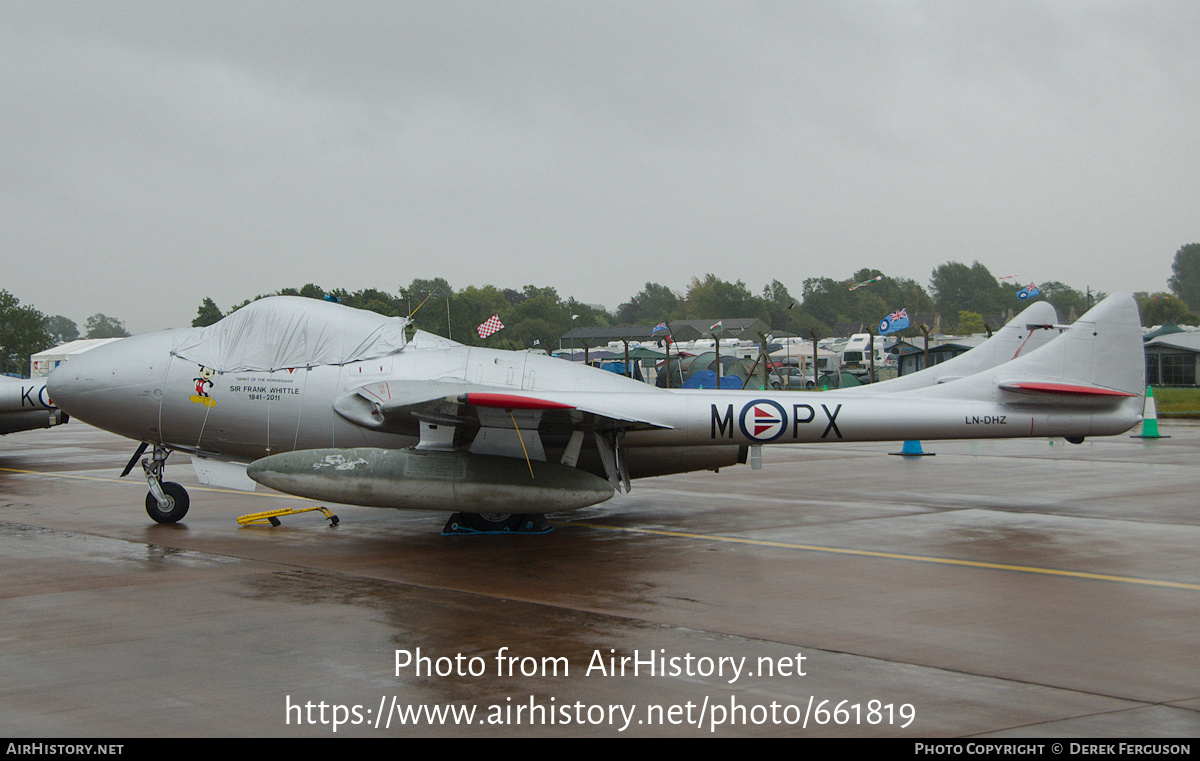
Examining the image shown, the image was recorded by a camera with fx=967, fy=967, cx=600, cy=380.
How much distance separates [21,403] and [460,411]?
1509 cm

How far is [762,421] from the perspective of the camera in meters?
11.4

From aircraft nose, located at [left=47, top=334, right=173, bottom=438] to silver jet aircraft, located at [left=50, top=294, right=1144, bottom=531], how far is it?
2 centimetres

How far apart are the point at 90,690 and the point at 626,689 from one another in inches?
125

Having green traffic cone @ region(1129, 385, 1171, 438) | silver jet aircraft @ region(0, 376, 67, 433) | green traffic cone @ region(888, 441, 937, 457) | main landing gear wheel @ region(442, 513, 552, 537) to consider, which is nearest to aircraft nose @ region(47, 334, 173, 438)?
main landing gear wheel @ region(442, 513, 552, 537)

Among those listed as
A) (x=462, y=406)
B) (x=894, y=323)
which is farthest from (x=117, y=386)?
(x=894, y=323)

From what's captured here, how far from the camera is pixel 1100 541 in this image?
34.7 ft

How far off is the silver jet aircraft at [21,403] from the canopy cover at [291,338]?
1004 cm

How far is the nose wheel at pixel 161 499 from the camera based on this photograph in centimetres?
1247

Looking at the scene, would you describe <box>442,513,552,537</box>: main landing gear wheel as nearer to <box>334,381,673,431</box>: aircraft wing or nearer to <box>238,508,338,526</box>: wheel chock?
<box>334,381,673,431</box>: aircraft wing

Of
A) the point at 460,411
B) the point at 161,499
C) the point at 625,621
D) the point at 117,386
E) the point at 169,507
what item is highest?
the point at 117,386

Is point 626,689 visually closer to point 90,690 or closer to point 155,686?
point 155,686

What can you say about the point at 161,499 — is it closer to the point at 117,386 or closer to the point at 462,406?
the point at 117,386

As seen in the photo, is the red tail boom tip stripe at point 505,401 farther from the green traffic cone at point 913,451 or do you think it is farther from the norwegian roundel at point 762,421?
the green traffic cone at point 913,451

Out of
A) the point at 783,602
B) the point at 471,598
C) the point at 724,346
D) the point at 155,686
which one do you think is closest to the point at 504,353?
the point at 471,598
